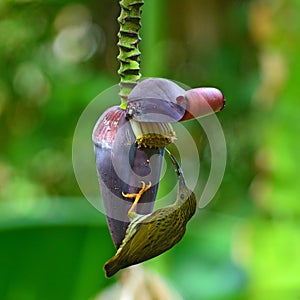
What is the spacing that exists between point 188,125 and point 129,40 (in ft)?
4.96

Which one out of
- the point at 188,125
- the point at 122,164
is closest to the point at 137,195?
the point at 122,164

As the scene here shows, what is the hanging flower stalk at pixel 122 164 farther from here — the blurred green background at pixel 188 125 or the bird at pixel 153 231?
the blurred green background at pixel 188 125

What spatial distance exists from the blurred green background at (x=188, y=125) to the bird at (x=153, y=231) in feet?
3.03

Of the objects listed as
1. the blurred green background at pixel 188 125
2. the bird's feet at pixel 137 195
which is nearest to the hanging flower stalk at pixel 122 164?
the bird's feet at pixel 137 195

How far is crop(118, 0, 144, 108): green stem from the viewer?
1.62 ft

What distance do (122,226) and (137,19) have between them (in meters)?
0.15

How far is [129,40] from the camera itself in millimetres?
500

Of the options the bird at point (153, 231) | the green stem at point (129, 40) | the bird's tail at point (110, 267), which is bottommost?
the bird's tail at point (110, 267)

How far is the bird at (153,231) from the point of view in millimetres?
497

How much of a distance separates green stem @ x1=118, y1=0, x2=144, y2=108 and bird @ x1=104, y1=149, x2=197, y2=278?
0.07m

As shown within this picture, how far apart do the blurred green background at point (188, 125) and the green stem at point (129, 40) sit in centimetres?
96

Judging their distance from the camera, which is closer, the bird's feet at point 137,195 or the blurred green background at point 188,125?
the bird's feet at point 137,195

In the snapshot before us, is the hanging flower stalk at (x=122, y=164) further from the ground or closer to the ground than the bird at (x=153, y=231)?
further from the ground

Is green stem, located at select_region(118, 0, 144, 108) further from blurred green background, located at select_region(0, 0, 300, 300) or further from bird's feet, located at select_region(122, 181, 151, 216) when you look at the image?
blurred green background, located at select_region(0, 0, 300, 300)
